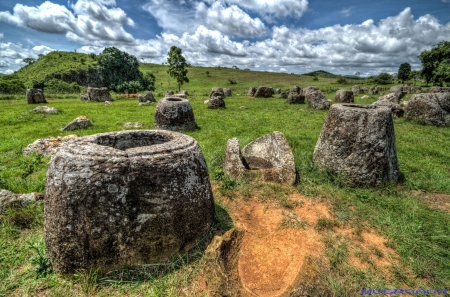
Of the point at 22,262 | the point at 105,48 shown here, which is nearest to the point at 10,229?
the point at 22,262

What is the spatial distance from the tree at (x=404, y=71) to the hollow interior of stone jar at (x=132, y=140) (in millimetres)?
79417

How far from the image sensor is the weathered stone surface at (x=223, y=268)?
9.26 feet

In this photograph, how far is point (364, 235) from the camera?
4.31 metres

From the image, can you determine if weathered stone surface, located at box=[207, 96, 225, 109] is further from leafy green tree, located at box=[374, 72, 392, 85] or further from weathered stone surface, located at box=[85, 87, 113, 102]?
leafy green tree, located at box=[374, 72, 392, 85]

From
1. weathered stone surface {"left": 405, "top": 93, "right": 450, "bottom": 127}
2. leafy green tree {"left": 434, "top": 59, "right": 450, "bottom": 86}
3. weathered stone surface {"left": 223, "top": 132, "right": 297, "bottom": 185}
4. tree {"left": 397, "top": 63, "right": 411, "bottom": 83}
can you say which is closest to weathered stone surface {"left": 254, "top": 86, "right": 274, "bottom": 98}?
weathered stone surface {"left": 405, "top": 93, "right": 450, "bottom": 127}

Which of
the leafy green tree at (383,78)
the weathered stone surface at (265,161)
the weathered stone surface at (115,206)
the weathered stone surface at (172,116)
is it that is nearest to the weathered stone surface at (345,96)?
the weathered stone surface at (172,116)

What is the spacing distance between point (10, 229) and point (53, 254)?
1.73 meters

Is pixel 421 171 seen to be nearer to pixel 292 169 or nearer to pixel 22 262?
pixel 292 169

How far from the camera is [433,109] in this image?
43.3 feet

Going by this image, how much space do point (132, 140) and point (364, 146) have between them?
5377 millimetres

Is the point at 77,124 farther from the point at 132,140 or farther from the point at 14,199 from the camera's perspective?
the point at 132,140

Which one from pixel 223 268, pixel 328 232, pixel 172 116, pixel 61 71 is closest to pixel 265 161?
pixel 328 232

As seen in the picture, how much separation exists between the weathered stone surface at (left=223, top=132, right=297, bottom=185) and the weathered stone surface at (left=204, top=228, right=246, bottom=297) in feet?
8.50

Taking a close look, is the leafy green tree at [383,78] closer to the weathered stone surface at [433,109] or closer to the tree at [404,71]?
the tree at [404,71]
